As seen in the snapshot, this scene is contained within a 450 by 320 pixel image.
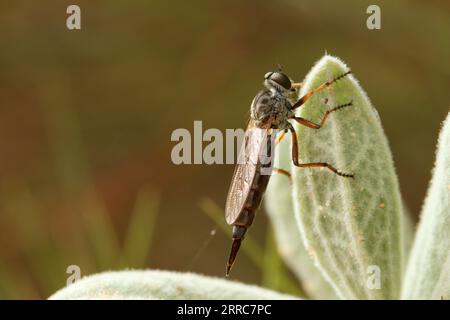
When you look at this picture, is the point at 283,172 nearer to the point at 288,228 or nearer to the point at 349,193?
the point at 288,228

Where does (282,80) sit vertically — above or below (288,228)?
above

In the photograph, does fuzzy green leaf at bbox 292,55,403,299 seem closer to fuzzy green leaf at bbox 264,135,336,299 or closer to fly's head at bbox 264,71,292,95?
fuzzy green leaf at bbox 264,135,336,299

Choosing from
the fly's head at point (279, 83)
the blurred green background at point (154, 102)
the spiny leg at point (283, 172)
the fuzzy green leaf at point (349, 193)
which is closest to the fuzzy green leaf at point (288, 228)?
the spiny leg at point (283, 172)

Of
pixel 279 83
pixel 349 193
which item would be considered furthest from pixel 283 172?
pixel 349 193

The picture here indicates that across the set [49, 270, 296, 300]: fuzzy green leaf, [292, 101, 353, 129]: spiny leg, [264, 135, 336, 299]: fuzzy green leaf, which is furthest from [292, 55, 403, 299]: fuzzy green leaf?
[264, 135, 336, 299]: fuzzy green leaf

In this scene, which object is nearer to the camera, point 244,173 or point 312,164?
point 312,164

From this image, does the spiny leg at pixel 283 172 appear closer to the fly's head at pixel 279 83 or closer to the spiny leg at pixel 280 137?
the spiny leg at pixel 280 137
